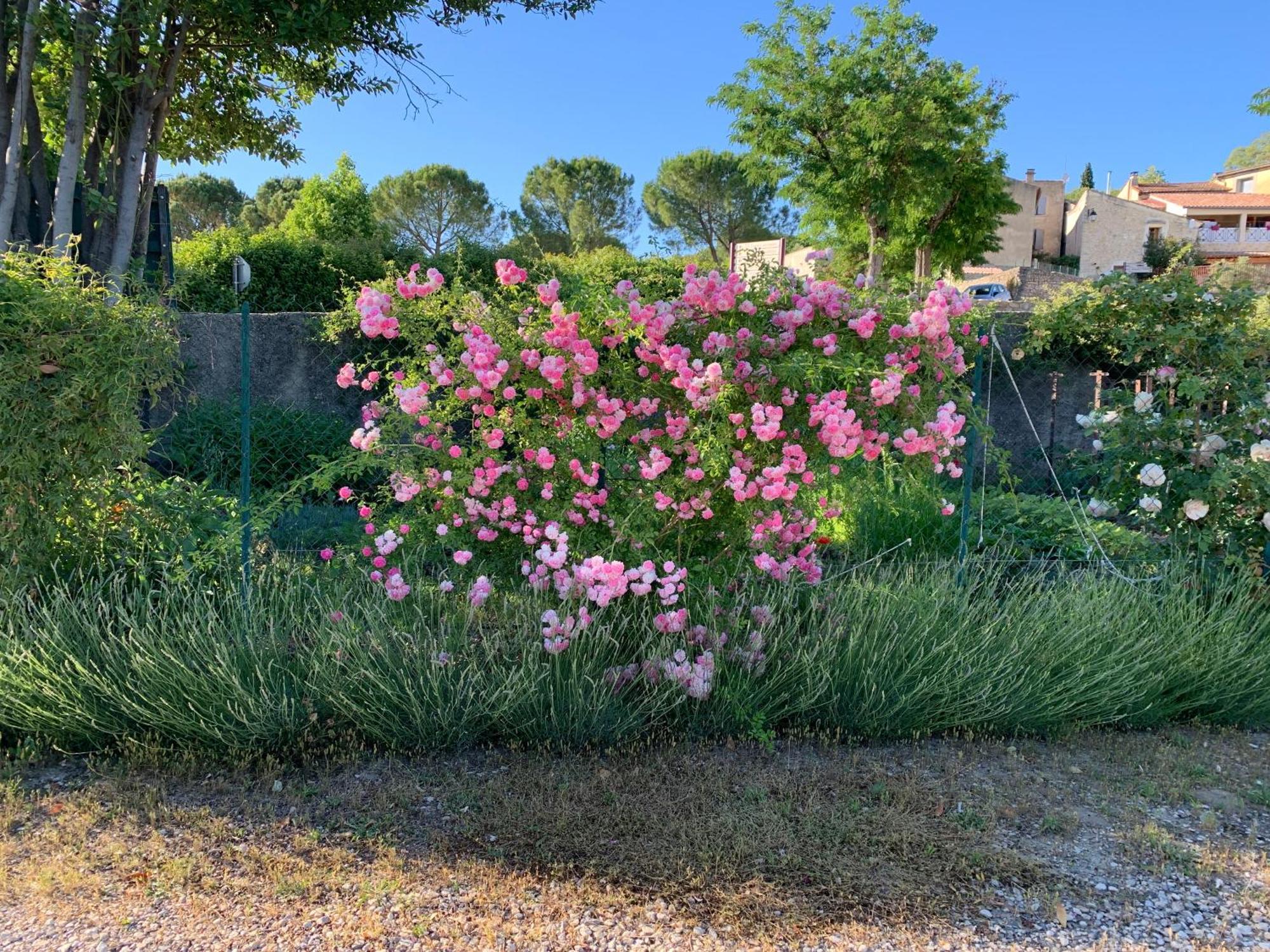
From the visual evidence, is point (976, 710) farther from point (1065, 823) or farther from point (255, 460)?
point (255, 460)

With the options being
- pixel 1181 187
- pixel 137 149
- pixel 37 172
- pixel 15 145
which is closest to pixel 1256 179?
pixel 1181 187

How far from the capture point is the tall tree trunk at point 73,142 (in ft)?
17.7

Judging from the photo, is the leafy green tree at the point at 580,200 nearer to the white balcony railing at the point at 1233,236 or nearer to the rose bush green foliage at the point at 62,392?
the white balcony railing at the point at 1233,236

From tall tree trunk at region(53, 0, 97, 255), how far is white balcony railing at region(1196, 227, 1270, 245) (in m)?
49.0

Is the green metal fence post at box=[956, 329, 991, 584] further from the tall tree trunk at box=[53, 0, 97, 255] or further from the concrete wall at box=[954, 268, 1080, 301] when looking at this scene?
the concrete wall at box=[954, 268, 1080, 301]

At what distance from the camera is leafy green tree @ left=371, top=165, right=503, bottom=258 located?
116 feet

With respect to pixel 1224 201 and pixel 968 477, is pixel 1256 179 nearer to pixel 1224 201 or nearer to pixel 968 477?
pixel 1224 201

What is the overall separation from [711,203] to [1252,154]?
62711mm

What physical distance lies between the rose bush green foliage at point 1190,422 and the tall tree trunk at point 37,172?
21.4ft

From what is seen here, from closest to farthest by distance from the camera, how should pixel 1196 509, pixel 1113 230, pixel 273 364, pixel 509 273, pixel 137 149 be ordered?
pixel 509 273
pixel 1196 509
pixel 137 149
pixel 273 364
pixel 1113 230

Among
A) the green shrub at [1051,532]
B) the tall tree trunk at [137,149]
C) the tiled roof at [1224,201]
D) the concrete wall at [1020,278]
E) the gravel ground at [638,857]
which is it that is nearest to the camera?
the gravel ground at [638,857]

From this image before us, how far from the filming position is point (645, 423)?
130 inches

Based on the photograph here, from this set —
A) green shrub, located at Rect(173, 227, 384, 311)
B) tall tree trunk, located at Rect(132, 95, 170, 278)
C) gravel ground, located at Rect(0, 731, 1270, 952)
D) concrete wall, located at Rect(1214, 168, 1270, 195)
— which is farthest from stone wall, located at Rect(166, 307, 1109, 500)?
concrete wall, located at Rect(1214, 168, 1270, 195)

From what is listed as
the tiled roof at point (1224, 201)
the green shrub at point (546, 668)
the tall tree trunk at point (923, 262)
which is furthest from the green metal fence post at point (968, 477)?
the tiled roof at point (1224, 201)
